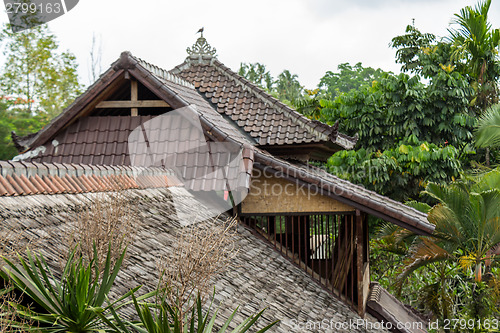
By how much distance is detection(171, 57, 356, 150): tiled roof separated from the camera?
829 centimetres

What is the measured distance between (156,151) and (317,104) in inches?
497

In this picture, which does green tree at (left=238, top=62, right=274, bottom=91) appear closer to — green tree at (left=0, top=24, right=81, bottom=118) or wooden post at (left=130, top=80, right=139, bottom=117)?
green tree at (left=0, top=24, right=81, bottom=118)

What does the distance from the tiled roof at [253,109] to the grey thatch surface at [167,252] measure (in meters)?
2.09

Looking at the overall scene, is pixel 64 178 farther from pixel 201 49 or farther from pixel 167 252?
pixel 201 49

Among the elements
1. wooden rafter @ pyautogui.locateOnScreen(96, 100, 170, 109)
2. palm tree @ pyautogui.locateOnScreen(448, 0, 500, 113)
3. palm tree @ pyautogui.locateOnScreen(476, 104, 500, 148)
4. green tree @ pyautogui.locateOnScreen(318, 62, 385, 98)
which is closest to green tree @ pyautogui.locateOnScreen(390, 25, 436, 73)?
palm tree @ pyautogui.locateOnScreen(448, 0, 500, 113)

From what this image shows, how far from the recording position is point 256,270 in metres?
5.98

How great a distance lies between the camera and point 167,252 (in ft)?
15.5

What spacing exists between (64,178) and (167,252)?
1245 mm

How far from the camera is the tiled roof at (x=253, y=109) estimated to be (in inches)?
326

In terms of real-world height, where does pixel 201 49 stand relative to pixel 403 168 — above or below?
above

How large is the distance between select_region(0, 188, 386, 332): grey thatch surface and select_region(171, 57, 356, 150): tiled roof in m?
2.09

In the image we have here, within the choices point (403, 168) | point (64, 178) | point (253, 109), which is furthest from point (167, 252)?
point (403, 168)

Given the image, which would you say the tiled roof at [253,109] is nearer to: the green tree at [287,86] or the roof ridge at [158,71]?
the roof ridge at [158,71]

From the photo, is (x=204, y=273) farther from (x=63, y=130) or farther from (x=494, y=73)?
(x=494, y=73)
